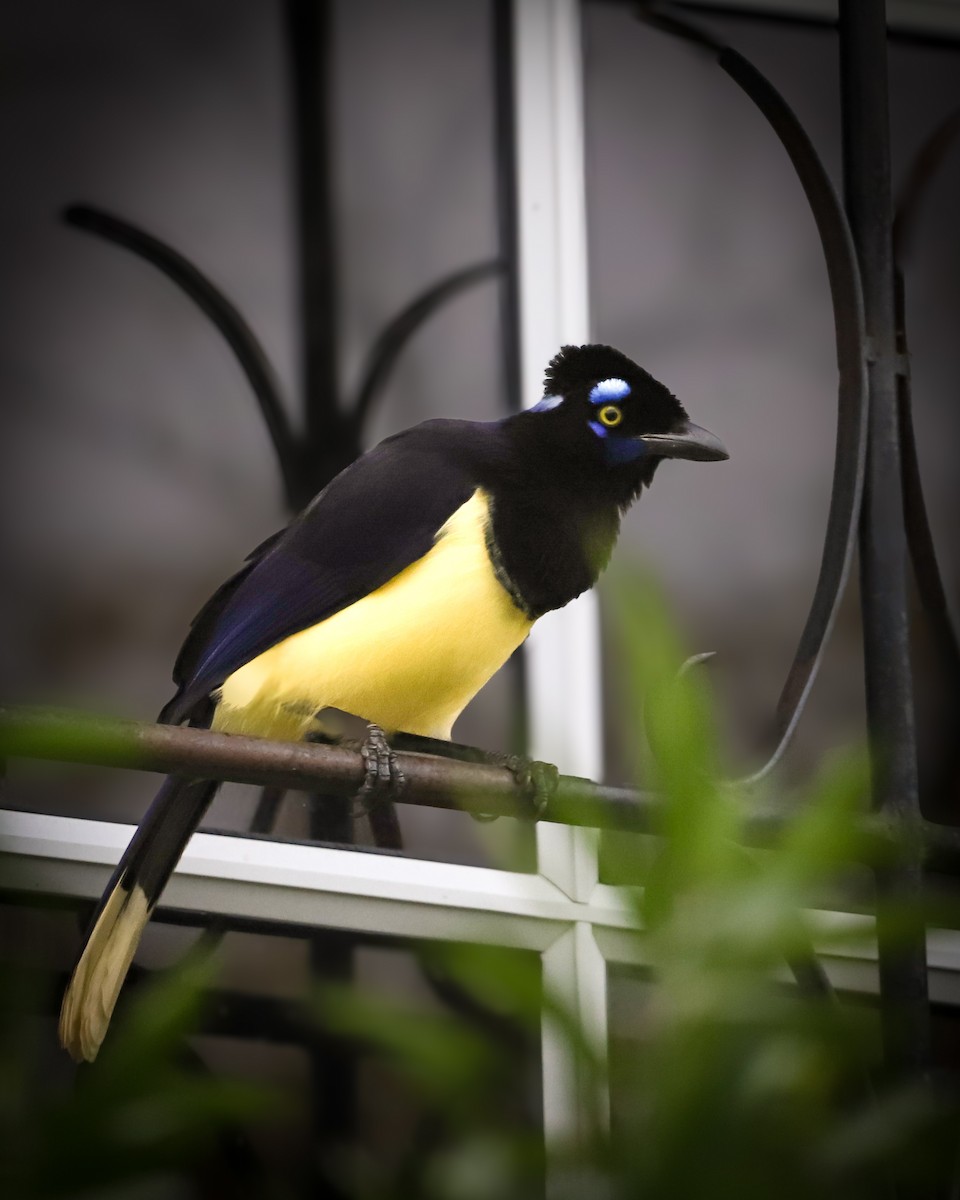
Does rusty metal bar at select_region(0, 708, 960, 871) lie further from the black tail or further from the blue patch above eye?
the blue patch above eye

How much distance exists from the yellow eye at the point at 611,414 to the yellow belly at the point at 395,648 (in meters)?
0.20

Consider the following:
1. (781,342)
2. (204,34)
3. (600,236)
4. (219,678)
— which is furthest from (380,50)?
(219,678)

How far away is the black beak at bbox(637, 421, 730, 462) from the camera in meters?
2.05

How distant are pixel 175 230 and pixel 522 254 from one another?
55 centimetres

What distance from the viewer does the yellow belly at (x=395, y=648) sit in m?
2.07

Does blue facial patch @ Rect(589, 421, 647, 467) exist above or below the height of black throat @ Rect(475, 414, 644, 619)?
above

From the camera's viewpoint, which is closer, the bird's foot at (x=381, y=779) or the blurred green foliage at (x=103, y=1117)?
the blurred green foliage at (x=103, y=1117)

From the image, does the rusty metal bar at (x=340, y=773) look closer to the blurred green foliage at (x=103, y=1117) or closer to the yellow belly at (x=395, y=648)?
the blurred green foliage at (x=103, y=1117)

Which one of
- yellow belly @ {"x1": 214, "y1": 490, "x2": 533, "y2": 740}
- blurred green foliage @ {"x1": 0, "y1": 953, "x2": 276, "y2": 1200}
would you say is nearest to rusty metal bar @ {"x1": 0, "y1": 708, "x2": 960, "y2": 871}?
blurred green foliage @ {"x1": 0, "y1": 953, "x2": 276, "y2": 1200}

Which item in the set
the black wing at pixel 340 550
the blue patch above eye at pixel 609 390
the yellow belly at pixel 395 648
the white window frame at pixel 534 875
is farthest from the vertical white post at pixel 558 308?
the blue patch above eye at pixel 609 390

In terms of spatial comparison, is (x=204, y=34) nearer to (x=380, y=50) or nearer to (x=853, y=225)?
(x=380, y=50)

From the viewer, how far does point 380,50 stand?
291cm

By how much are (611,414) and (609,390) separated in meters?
0.03

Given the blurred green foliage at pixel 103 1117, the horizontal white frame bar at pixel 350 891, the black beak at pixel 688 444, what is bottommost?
the horizontal white frame bar at pixel 350 891
